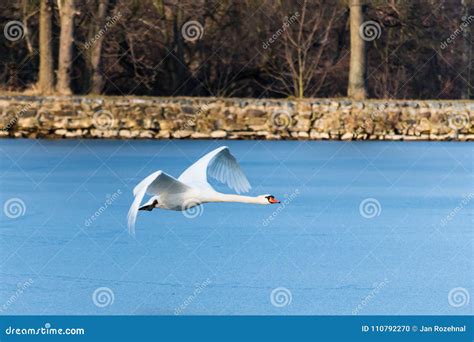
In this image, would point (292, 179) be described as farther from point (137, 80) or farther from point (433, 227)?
point (137, 80)

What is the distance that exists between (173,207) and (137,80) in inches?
919

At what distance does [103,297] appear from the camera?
498 inches

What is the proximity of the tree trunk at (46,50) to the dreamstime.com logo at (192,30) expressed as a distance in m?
4.23

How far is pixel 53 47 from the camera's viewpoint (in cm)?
3572

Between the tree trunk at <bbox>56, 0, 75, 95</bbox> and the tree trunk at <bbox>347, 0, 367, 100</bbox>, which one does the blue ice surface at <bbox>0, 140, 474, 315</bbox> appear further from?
the tree trunk at <bbox>347, 0, 367, 100</bbox>

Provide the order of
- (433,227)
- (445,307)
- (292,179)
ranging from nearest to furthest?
(445,307), (433,227), (292,179)

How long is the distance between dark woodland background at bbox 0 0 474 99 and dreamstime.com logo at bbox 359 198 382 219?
16.5 meters

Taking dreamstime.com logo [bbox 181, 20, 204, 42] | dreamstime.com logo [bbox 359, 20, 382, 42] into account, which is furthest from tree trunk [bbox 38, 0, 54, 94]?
dreamstime.com logo [bbox 359, 20, 382, 42]

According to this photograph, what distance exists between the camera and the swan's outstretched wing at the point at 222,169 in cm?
1463

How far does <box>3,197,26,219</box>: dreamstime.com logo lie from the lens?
17639 mm

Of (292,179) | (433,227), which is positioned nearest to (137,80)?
(292,179)

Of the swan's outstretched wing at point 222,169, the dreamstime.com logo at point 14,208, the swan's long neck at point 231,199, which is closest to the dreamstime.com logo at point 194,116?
the dreamstime.com logo at point 14,208

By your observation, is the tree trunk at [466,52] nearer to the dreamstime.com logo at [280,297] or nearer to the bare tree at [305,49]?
the bare tree at [305,49]

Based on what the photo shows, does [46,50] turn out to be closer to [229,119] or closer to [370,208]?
[229,119]
